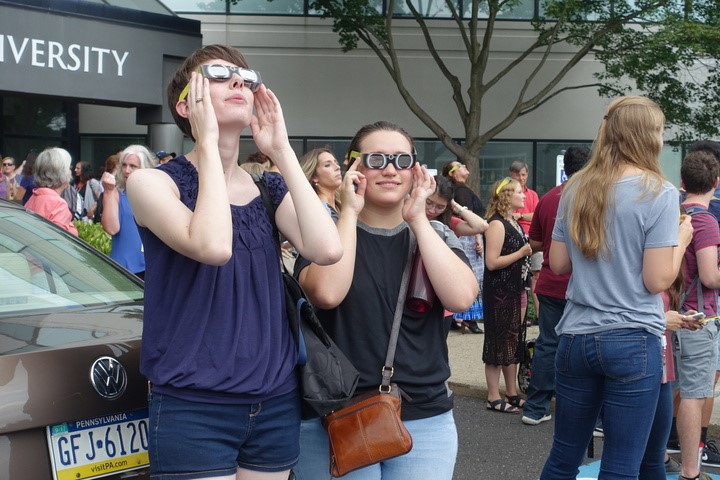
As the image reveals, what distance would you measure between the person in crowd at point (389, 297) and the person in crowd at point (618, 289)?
37.7 inches

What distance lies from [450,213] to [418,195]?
14.9 ft

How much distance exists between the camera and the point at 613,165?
390 centimetres

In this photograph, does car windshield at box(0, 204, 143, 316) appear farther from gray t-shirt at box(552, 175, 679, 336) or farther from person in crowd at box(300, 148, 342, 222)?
person in crowd at box(300, 148, 342, 222)

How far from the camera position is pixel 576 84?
2202 cm

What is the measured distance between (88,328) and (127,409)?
388 millimetres

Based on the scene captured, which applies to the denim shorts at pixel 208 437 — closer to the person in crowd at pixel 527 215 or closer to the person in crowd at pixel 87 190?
the person in crowd at pixel 527 215

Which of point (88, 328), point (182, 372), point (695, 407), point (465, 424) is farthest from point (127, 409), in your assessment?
point (465, 424)

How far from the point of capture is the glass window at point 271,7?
21438 mm

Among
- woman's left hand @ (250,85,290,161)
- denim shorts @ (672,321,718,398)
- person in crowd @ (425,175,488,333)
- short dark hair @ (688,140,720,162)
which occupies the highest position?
short dark hair @ (688,140,720,162)

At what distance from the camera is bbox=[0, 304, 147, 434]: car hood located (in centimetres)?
269

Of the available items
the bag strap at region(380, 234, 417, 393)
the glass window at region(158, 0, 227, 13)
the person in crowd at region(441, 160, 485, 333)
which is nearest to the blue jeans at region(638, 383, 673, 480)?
the bag strap at region(380, 234, 417, 393)

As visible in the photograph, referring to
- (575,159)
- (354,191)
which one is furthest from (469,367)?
(354,191)

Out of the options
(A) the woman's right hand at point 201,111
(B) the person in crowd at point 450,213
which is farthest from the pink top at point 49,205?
(A) the woman's right hand at point 201,111

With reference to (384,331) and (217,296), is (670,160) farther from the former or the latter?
(217,296)
